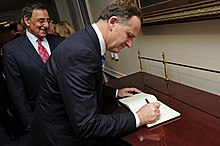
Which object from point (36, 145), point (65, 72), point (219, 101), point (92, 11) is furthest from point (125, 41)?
point (92, 11)

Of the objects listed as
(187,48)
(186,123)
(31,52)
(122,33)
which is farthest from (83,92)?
(31,52)

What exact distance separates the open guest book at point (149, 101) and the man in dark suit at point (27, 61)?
735mm

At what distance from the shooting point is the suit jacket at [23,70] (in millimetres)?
1543

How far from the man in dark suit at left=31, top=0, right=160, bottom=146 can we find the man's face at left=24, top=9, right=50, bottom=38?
2.53 ft

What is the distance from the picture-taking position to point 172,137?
83cm

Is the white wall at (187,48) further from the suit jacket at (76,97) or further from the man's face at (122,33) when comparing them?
the suit jacket at (76,97)

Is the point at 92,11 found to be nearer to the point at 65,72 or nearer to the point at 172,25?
the point at 172,25

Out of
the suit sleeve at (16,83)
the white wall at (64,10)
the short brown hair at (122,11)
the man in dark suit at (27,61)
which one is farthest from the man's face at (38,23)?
the white wall at (64,10)

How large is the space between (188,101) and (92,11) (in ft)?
6.92

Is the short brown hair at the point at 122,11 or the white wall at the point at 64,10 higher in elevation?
the white wall at the point at 64,10

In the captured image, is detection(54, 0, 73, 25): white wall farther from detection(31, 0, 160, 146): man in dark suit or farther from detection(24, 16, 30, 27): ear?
→ detection(31, 0, 160, 146): man in dark suit

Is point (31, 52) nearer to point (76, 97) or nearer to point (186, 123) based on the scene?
point (76, 97)

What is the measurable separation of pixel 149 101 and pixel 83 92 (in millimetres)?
475

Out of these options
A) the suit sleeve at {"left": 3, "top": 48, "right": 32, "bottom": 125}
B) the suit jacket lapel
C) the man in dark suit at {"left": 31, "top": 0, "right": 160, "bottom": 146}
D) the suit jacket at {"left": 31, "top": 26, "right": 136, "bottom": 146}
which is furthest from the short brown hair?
the suit sleeve at {"left": 3, "top": 48, "right": 32, "bottom": 125}
